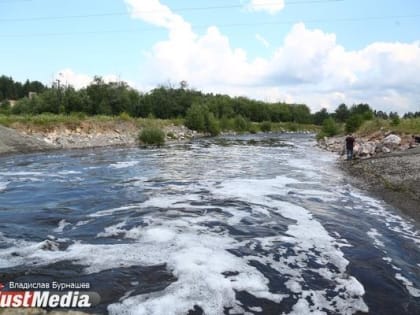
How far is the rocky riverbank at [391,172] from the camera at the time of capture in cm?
1495

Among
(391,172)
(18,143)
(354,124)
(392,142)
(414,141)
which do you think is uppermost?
(354,124)

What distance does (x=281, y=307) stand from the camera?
6.50 metres

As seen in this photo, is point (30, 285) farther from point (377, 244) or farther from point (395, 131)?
point (395, 131)

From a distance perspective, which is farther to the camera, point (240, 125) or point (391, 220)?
point (240, 125)

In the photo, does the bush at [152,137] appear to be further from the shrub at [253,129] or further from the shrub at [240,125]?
the shrub at [253,129]

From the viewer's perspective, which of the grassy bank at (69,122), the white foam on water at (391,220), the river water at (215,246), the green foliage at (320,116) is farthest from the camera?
the green foliage at (320,116)

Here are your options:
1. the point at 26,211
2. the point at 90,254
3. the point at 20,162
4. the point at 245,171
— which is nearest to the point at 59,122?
the point at 20,162

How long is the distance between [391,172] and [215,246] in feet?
47.5

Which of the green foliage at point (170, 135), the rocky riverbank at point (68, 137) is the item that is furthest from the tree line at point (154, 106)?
the rocky riverbank at point (68, 137)

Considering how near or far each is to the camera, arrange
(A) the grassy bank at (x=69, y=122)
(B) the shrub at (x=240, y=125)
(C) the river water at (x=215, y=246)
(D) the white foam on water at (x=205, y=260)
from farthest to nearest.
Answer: (B) the shrub at (x=240, y=125), (A) the grassy bank at (x=69, y=122), (C) the river water at (x=215, y=246), (D) the white foam on water at (x=205, y=260)

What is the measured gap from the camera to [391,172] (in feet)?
66.6

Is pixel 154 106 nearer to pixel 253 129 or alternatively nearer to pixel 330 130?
pixel 253 129

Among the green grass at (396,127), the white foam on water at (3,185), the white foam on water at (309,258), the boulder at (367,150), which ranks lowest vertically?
the white foam on water at (3,185)

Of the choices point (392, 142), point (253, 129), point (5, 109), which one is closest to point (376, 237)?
point (392, 142)
